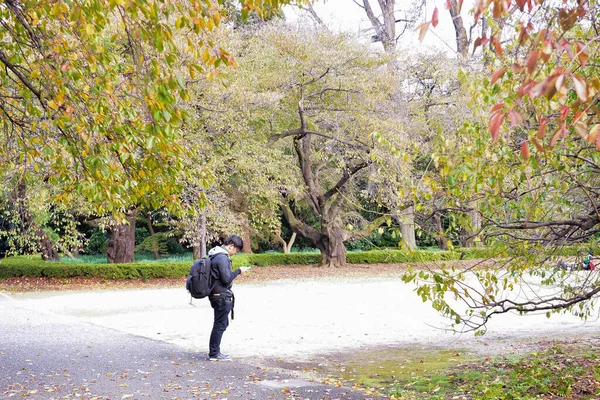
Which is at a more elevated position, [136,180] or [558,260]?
[136,180]

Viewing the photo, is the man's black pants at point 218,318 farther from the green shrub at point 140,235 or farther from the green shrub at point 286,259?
the green shrub at point 140,235

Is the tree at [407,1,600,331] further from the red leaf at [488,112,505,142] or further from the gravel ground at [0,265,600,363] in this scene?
the gravel ground at [0,265,600,363]

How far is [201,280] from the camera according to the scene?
7523 millimetres

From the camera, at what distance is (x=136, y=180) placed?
21.5 ft

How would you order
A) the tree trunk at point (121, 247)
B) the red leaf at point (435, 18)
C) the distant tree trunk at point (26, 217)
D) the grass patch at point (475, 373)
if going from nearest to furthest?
the red leaf at point (435, 18), the grass patch at point (475, 373), the distant tree trunk at point (26, 217), the tree trunk at point (121, 247)

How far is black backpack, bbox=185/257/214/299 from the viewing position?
7.52 m

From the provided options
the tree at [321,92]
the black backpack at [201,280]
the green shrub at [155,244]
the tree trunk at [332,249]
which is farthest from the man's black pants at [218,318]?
the green shrub at [155,244]

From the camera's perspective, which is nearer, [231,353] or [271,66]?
[231,353]

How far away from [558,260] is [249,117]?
13508 millimetres

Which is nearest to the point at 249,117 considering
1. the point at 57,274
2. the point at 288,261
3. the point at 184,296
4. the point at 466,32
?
the point at 184,296

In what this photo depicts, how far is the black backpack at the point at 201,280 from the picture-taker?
7516 millimetres

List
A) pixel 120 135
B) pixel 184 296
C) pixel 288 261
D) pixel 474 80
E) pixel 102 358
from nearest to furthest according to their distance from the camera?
pixel 474 80, pixel 120 135, pixel 102 358, pixel 184 296, pixel 288 261

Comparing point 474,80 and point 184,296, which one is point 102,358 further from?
point 184,296

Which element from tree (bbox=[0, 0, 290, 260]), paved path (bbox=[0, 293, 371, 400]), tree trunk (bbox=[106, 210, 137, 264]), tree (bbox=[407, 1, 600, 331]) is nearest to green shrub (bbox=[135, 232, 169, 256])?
tree trunk (bbox=[106, 210, 137, 264])
